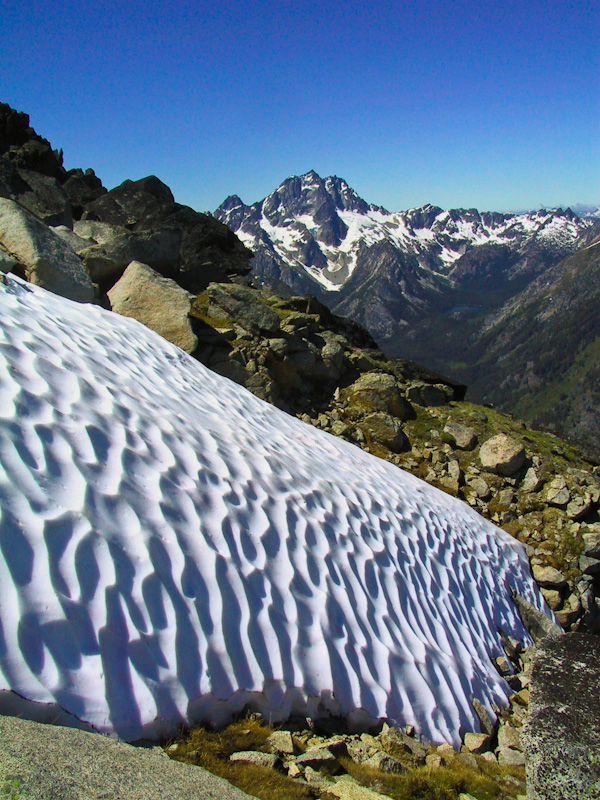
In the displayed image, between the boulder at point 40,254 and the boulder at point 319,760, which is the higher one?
the boulder at point 40,254

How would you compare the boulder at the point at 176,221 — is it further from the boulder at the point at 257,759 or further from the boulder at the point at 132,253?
the boulder at the point at 257,759

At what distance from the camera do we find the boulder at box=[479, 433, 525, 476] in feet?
62.6

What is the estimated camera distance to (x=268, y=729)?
5613mm

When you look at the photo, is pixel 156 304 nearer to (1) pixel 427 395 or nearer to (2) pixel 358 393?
(2) pixel 358 393

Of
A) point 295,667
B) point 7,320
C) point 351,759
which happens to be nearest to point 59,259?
point 7,320

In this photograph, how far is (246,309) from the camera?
23141mm

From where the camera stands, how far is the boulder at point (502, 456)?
19.1m

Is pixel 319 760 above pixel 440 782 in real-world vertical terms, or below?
below

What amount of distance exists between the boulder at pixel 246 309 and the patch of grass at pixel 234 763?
1836 centimetres

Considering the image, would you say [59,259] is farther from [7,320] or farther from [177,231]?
[177,231]

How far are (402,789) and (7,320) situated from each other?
890 centimetres

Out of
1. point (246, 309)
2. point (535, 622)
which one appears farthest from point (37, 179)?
point (535, 622)

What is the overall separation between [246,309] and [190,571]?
17987 millimetres

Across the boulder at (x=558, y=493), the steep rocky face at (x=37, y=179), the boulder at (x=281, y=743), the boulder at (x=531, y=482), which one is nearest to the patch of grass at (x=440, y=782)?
the boulder at (x=281, y=743)
